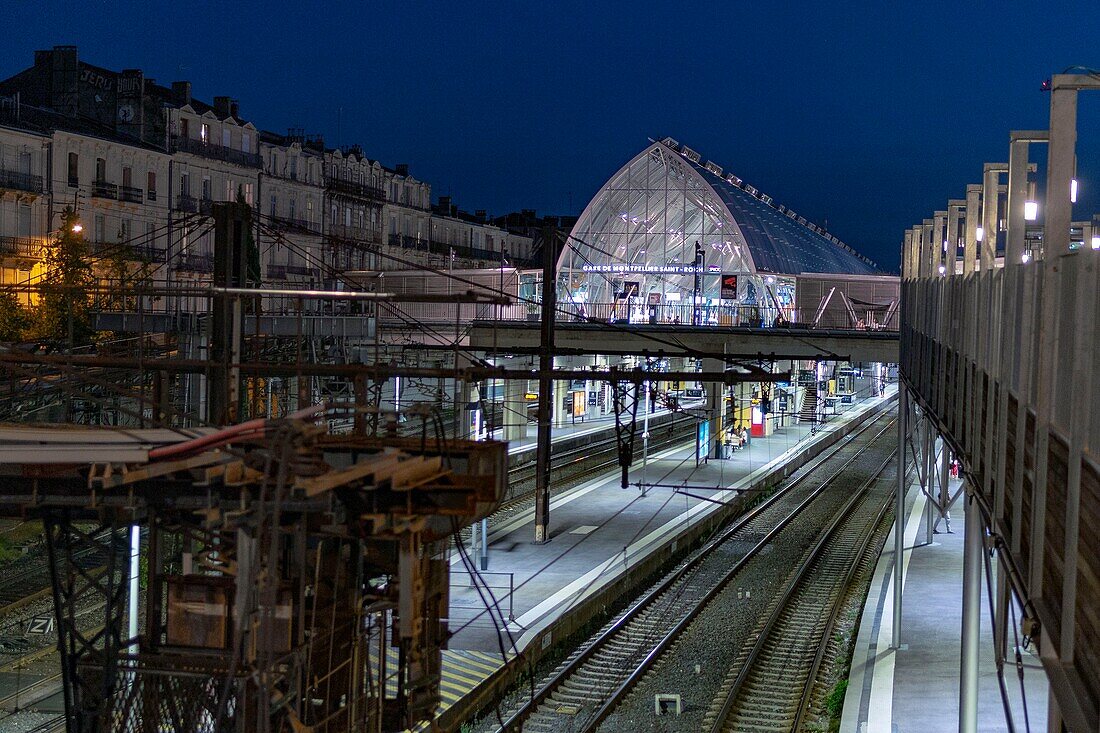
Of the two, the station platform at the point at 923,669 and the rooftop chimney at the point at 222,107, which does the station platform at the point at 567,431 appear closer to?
the station platform at the point at 923,669

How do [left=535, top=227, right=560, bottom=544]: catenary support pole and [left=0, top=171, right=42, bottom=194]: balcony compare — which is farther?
[left=0, top=171, right=42, bottom=194]: balcony

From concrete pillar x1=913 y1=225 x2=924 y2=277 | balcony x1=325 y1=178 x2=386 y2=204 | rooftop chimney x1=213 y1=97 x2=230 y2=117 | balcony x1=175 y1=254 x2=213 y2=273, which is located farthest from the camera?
balcony x1=325 y1=178 x2=386 y2=204

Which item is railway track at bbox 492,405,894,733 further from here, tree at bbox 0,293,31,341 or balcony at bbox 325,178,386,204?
balcony at bbox 325,178,386,204

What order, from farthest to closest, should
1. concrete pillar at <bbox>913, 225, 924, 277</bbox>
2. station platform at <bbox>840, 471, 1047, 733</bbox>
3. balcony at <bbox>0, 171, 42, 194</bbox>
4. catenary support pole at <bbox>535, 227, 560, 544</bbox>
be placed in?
balcony at <bbox>0, 171, 42, 194</bbox> < catenary support pole at <bbox>535, 227, 560, 544</bbox> < concrete pillar at <bbox>913, 225, 924, 277</bbox> < station platform at <bbox>840, 471, 1047, 733</bbox>

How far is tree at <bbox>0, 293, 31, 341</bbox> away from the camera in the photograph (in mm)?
26797

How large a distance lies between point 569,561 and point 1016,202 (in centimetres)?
1407

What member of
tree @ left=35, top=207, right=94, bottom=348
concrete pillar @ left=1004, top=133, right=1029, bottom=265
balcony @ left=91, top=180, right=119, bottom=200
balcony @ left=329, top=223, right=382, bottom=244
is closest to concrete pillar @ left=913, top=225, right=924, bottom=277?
concrete pillar @ left=1004, top=133, right=1029, bottom=265

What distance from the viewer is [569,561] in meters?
20.5

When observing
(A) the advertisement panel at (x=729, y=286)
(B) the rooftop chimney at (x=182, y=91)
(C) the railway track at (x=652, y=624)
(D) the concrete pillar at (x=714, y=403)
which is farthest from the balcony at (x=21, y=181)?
(C) the railway track at (x=652, y=624)

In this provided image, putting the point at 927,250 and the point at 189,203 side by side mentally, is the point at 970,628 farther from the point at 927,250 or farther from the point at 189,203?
the point at 189,203

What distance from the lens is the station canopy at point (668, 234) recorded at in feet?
135

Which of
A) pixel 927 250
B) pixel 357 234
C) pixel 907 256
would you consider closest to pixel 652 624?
pixel 927 250

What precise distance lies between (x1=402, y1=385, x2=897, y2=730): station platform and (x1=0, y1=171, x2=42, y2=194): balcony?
60.8 ft

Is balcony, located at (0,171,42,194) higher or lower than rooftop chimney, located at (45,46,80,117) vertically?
lower
